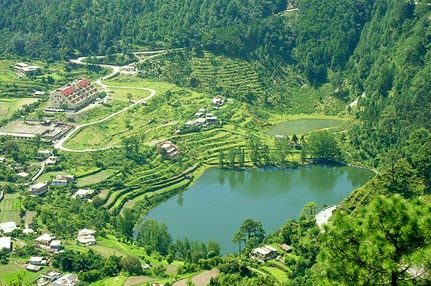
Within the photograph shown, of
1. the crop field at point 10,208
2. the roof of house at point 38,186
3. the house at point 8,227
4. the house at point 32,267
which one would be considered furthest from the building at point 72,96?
the house at point 32,267

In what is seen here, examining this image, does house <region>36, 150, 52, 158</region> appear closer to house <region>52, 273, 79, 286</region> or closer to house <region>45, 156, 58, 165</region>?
house <region>45, 156, 58, 165</region>

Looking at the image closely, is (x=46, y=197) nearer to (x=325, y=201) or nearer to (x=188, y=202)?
(x=188, y=202)

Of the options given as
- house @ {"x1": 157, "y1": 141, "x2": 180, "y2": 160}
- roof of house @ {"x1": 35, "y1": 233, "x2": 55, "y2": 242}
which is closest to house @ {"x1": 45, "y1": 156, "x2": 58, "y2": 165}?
house @ {"x1": 157, "y1": 141, "x2": 180, "y2": 160}

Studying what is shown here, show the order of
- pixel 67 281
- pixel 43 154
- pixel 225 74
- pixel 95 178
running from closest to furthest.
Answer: pixel 67 281
pixel 95 178
pixel 43 154
pixel 225 74

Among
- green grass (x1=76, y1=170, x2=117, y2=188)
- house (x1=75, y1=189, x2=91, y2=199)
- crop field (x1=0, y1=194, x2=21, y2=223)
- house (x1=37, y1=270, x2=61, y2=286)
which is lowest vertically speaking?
house (x1=37, y1=270, x2=61, y2=286)

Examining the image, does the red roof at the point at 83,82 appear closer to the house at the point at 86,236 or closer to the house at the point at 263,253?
the house at the point at 86,236

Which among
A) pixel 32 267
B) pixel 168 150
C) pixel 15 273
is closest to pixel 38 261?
pixel 32 267

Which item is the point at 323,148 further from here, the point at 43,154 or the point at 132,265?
the point at 132,265
